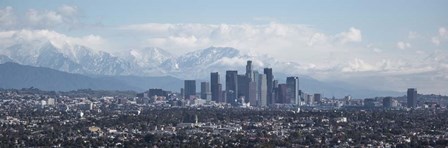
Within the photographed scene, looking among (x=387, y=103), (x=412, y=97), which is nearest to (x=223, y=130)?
(x=387, y=103)

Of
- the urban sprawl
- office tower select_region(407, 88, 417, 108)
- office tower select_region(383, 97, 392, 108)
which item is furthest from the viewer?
office tower select_region(407, 88, 417, 108)

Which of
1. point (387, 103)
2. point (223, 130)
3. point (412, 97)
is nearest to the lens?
point (223, 130)

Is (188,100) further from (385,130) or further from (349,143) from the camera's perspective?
(349,143)

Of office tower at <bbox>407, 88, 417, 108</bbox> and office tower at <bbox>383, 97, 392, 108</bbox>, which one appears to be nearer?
office tower at <bbox>383, 97, 392, 108</bbox>

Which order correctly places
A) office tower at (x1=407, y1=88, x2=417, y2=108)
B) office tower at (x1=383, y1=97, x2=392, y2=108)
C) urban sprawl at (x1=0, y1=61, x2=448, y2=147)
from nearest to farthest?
urban sprawl at (x1=0, y1=61, x2=448, y2=147) → office tower at (x1=383, y1=97, x2=392, y2=108) → office tower at (x1=407, y1=88, x2=417, y2=108)

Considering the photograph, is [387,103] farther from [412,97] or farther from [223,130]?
[223,130]

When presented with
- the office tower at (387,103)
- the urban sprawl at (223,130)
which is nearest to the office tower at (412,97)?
the office tower at (387,103)

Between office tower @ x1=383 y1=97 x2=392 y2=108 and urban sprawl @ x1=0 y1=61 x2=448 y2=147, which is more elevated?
office tower @ x1=383 y1=97 x2=392 y2=108

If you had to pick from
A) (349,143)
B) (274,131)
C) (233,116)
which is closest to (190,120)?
(233,116)

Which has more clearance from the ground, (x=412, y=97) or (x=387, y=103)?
(x=412, y=97)

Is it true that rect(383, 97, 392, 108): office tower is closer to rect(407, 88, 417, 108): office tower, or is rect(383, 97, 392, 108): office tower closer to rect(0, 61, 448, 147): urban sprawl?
rect(407, 88, 417, 108): office tower

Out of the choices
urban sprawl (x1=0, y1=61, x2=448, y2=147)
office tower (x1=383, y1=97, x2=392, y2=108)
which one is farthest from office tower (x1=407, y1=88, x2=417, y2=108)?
urban sprawl (x1=0, y1=61, x2=448, y2=147)
